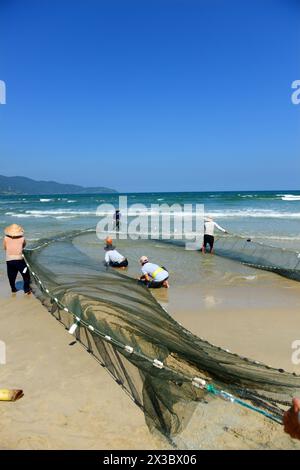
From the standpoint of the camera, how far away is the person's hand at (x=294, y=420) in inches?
99.5

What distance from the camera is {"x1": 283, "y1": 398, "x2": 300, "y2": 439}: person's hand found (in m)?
2.53

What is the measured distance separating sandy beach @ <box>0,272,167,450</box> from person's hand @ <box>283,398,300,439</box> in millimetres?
1171

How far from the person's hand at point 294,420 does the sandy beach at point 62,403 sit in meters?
1.17

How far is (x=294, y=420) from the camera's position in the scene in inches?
100

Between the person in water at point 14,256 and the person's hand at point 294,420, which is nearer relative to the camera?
the person's hand at point 294,420

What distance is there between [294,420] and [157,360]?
70.0 inches

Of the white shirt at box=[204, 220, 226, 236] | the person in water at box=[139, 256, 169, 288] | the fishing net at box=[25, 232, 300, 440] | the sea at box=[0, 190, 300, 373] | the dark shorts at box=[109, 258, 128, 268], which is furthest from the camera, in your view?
the white shirt at box=[204, 220, 226, 236]

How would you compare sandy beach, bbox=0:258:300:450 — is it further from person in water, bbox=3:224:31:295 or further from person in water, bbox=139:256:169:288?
person in water, bbox=139:256:169:288

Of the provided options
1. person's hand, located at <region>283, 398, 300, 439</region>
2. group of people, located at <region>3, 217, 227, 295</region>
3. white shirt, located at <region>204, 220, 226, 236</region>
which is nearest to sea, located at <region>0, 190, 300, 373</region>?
group of people, located at <region>3, 217, 227, 295</region>

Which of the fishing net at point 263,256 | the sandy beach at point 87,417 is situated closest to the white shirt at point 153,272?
the fishing net at point 263,256

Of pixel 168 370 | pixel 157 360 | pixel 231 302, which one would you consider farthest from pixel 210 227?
pixel 168 370

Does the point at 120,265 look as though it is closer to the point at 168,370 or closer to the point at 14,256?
the point at 14,256

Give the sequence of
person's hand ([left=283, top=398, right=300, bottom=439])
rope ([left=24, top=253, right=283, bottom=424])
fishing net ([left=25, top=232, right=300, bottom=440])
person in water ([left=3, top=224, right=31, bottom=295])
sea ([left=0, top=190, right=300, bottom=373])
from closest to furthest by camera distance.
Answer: person's hand ([left=283, top=398, right=300, bottom=439]), rope ([left=24, top=253, right=283, bottom=424]), fishing net ([left=25, top=232, right=300, bottom=440]), sea ([left=0, top=190, right=300, bottom=373]), person in water ([left=3, top=224, right=31, bottom=295])

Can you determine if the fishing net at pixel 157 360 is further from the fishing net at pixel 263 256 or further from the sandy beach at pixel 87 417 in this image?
the fishing net at pixel 263 256
